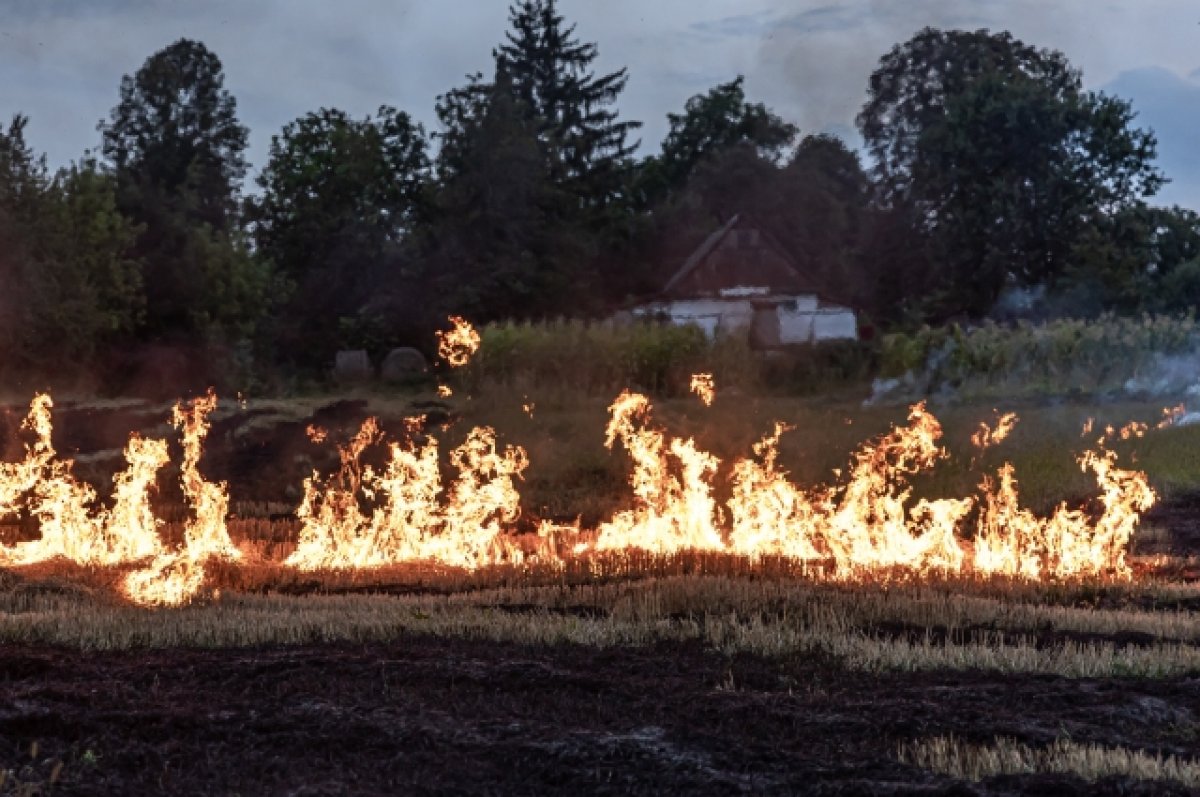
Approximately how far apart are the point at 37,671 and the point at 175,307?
3135 cm

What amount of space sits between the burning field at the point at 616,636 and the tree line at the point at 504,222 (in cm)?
1528

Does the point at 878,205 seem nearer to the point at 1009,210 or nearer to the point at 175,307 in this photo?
the point at 1009,210

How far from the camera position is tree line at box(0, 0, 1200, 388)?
132ft

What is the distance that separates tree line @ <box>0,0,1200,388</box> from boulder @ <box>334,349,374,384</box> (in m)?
0.84

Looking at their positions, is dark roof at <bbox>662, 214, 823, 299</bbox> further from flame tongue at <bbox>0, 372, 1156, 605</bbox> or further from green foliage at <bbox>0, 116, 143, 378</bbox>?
flame tongue at <bbox>0, 372, 1156, 605</bbox>

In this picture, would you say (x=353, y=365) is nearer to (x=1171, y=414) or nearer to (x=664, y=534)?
(x=1171, y=414)

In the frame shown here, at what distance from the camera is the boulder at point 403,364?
4544 cm

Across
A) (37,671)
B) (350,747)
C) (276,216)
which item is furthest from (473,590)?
(276,216)

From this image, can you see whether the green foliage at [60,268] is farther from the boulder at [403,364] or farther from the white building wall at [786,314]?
the white building wall at [786,314]

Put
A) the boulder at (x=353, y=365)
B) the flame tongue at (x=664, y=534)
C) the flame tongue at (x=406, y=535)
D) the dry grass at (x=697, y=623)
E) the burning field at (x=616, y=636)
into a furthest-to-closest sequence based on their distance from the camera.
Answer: the boulder at (x=353, y=365) → the flame tongue at (x=406, y=535) → the flame tongue at (x=664, y=534) → the dry grass at (x=697, y=623) → the burning field at (x=616, y=636)

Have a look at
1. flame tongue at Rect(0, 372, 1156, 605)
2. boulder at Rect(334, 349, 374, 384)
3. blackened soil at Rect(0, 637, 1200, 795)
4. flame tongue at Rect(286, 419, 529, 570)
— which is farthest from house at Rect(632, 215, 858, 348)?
blackened soil at Rect(0, 637, 1200, 795)

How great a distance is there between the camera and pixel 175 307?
40.6 m

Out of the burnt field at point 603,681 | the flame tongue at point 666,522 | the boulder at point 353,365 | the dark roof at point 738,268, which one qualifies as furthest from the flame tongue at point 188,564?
the dark roof at point 738,268

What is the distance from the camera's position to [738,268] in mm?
54844
